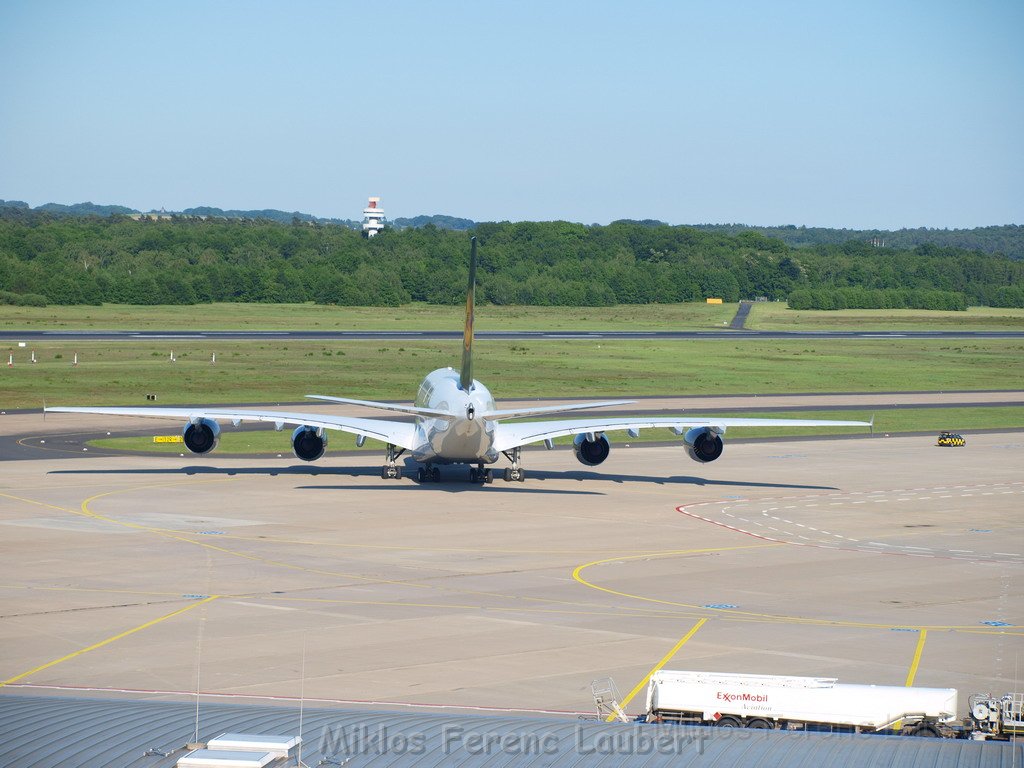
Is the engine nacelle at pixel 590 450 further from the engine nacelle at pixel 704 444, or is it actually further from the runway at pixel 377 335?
the runway at pixel 377 335

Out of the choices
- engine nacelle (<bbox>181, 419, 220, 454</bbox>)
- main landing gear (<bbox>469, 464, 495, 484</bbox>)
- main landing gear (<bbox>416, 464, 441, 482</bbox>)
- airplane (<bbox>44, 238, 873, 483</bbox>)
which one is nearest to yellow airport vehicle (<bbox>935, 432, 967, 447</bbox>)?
airplane (<bbox>44, 238, 873, 483</bbox>)

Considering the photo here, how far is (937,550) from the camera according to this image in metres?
52.6

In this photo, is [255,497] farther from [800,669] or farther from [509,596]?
[800,669]

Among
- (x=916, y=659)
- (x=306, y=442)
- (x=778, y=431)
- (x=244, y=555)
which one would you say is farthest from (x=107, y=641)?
(x=778, y=431)

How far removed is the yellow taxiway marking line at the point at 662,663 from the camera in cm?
3060

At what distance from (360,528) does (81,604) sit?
16.1 meters

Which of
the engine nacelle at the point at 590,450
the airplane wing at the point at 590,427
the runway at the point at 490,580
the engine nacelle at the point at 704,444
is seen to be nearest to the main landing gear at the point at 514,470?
the runway at the point at 490,580

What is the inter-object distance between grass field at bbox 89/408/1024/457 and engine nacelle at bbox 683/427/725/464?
2102cm

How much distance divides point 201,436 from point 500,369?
231 feet

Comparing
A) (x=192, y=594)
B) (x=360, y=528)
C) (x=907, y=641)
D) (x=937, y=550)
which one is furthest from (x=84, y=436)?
(x=907, y=641)

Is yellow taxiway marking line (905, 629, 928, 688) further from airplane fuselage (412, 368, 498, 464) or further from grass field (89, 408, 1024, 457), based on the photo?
grass field (89, 408, 1024, 457)

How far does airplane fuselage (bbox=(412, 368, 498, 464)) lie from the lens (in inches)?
2356

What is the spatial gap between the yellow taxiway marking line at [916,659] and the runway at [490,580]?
6.2 inches

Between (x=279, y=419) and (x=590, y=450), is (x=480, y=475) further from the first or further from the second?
(x=279, y=419)
